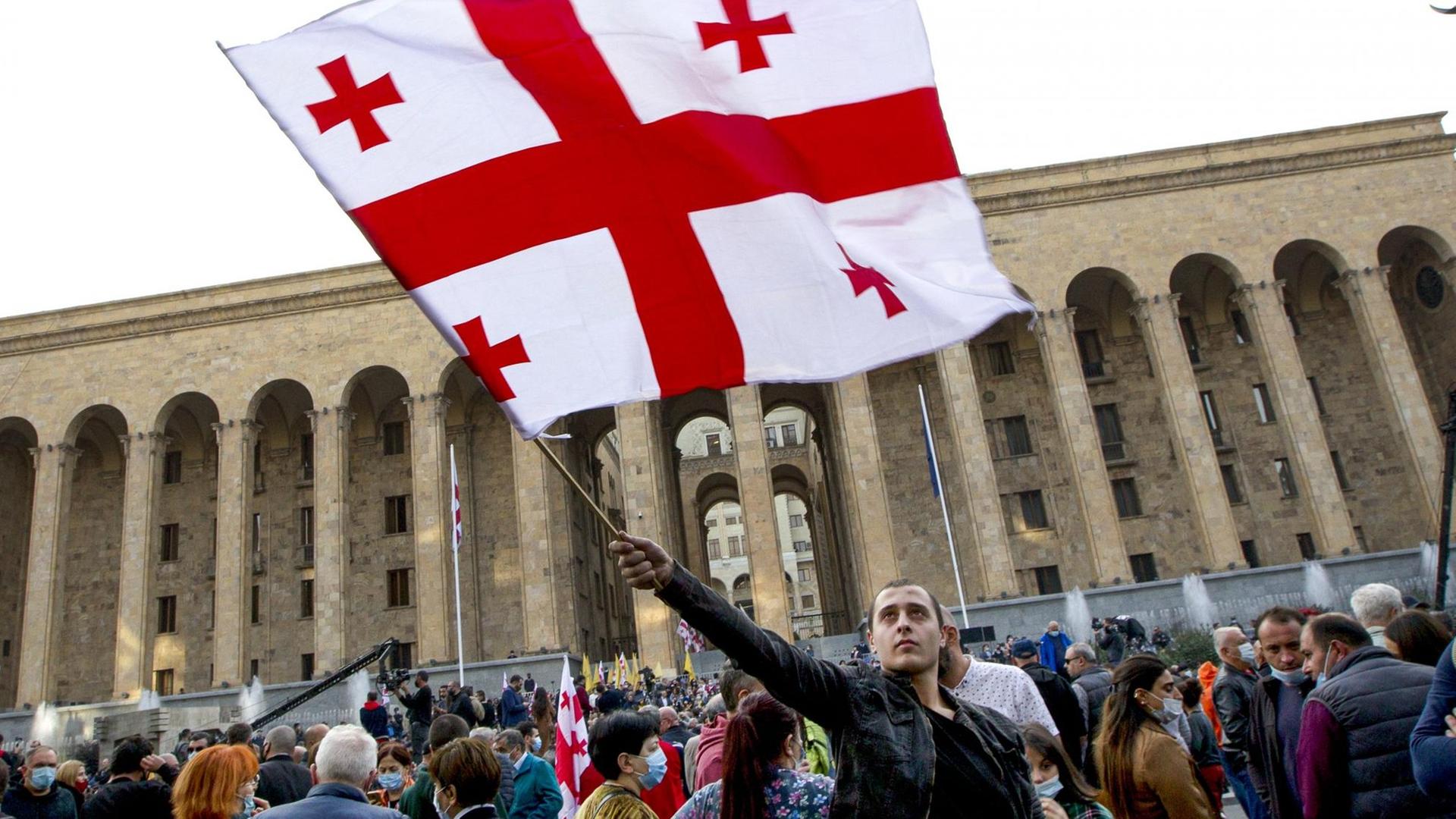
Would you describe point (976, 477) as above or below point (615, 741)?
above

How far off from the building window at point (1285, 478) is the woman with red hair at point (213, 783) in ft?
112

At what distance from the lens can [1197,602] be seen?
27.9 meters

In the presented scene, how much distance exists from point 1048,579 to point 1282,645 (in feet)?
95.2

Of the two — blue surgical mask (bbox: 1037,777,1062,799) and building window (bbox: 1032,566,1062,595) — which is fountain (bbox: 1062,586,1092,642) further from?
blue surgical mask (bbox: 1037,777,1062,799)

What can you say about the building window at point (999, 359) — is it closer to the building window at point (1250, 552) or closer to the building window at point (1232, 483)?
the building window at point (1232, 483)

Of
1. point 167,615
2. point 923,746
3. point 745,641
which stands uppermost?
point 167,615

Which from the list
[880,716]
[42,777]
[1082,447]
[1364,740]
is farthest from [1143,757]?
[1082,447]

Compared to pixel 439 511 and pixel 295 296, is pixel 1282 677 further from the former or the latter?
pixel 295 296

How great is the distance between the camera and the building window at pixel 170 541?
34844mm

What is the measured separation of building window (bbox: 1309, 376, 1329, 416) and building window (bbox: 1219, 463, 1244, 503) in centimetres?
348

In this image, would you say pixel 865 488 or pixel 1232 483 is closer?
pixel 865 488

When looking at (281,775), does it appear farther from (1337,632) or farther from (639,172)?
(1337,632)

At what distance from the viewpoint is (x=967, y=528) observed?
3272cm

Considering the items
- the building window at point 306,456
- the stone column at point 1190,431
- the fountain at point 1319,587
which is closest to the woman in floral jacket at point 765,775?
the stone column at point 1190,431
